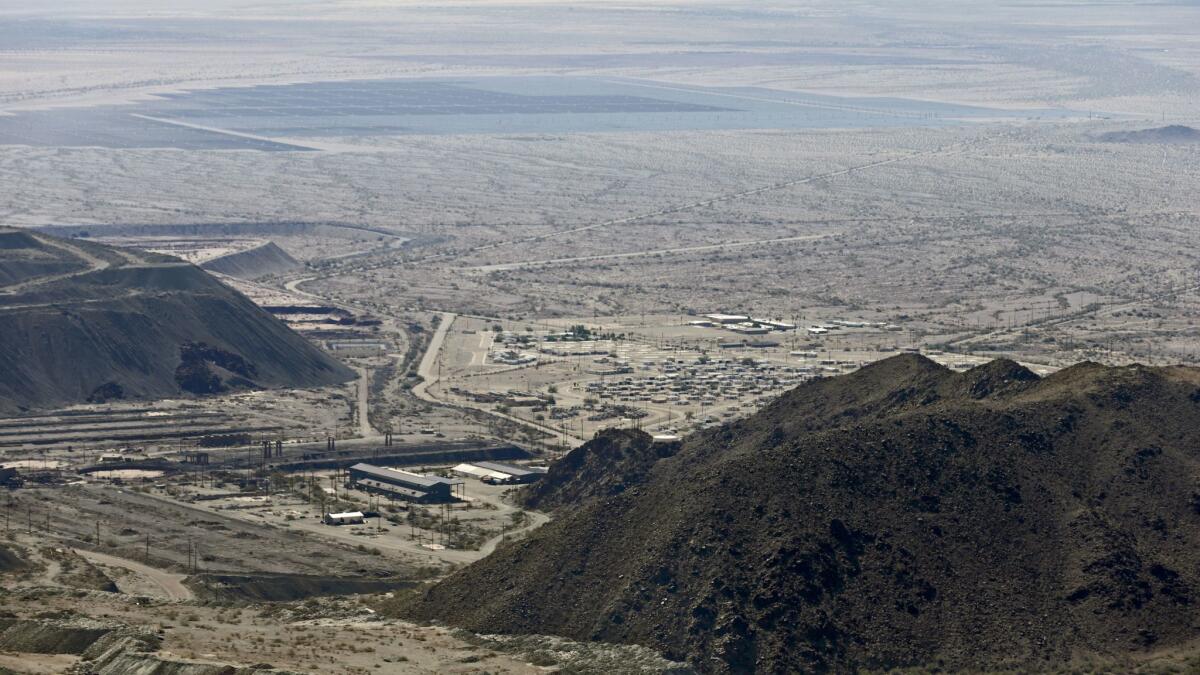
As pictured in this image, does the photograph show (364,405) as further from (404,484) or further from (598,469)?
(598,469)

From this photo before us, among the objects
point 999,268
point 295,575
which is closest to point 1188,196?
point 999,268

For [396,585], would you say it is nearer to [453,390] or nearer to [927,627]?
[927,627]

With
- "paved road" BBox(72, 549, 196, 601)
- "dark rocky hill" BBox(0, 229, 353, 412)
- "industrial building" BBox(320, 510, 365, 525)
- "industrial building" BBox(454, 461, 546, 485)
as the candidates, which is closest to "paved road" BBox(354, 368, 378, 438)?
"dark rocky hill" BBox(0, 229, 353, 412)

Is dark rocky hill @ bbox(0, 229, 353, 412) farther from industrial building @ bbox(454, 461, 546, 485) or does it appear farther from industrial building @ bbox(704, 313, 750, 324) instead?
industrial building @ bbox(704, 313, 750, 324)

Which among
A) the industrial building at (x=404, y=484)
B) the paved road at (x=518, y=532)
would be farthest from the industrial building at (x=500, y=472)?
the paved road at (x=518, y=532)

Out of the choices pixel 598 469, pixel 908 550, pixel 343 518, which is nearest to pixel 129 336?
pixel 343 518
